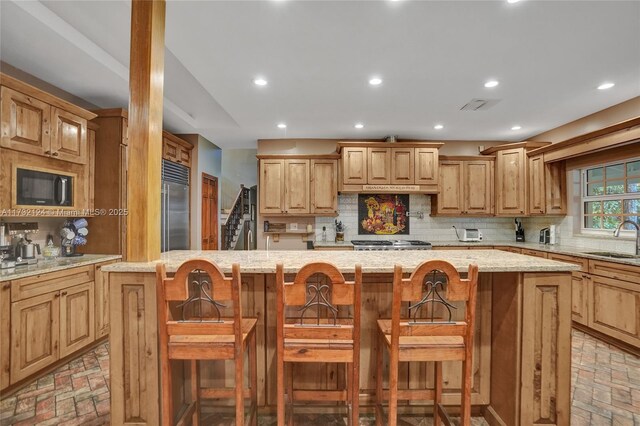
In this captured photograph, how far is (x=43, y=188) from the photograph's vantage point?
8.80 feet

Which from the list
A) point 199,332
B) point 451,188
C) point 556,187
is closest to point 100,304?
point 199,332

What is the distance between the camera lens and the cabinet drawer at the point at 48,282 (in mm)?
2205

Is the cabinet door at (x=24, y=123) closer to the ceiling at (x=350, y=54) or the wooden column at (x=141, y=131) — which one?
the ceiling at (x=350, y=54)

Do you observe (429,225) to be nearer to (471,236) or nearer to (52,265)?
(471,236)

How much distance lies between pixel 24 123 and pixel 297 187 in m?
3.15

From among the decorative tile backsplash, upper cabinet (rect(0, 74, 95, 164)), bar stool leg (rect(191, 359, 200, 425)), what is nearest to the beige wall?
the decorative tile backsplash

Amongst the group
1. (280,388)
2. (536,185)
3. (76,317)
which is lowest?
(76,317)

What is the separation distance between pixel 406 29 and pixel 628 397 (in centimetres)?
329

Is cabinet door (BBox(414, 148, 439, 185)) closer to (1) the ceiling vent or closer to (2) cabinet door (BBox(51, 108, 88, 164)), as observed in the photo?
(1) the ceiling vent

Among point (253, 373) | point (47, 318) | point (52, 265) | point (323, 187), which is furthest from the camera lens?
point (323, 187)

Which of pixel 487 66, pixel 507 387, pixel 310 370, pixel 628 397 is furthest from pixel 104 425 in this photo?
pixel 487 66

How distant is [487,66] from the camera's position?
268cm

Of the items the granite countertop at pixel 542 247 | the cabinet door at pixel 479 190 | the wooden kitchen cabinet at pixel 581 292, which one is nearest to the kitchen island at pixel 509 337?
the granite countertop at pixel 542 247

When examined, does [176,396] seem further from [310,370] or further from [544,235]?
[544,235]
